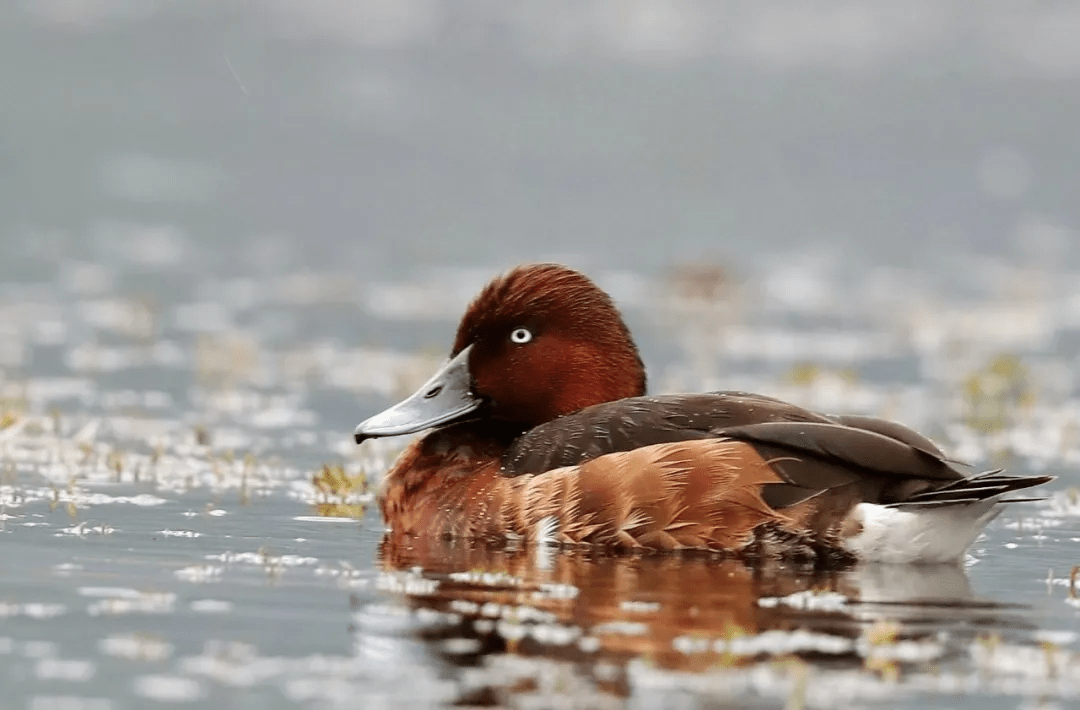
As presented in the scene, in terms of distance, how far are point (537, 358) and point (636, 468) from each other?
1237 millimetres

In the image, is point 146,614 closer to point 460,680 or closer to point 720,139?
point 460,680

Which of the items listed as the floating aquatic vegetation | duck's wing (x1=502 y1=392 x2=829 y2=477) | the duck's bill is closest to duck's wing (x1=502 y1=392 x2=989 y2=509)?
duck's wing (x1=502 y1=392 x2=829 y2=477)

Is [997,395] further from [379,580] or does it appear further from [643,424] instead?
[379,580]

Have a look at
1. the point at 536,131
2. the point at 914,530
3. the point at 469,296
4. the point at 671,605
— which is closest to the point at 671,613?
the point at 671,605

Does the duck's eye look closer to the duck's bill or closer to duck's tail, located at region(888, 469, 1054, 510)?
the duck's bill

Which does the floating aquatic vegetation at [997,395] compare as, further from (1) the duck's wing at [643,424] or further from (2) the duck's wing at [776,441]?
(1) the duck's wing at [643,424]

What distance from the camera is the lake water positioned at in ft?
22.1

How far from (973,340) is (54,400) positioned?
8.69m

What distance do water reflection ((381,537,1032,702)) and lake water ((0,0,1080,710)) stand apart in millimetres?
28

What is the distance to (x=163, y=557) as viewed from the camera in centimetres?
851

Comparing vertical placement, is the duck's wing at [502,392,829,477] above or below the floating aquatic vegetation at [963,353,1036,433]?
below

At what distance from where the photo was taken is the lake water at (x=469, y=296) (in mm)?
6750

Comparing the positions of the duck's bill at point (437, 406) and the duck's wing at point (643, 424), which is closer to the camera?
the duck's wing at point (643, 424)

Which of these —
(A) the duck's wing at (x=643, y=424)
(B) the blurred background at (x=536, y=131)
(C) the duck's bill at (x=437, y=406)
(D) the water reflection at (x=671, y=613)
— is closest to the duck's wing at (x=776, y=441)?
(A) the duck's wing at (x=643, y=424)
